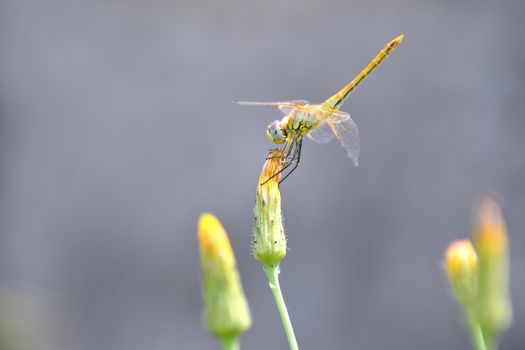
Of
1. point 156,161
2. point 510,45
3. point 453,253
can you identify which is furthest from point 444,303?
point 453,253

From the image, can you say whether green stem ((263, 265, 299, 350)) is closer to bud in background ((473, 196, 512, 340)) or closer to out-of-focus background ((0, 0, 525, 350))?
bud in background ((473, 196, 512, 340))

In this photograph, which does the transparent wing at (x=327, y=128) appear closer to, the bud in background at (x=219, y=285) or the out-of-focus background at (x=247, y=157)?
the bud in background at (x=219, y=285)

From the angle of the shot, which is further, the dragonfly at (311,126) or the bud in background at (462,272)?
the dragonfly at (311,126)

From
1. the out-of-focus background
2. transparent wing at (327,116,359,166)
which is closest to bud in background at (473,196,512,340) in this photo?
transparent wing at (327,116,359,166)

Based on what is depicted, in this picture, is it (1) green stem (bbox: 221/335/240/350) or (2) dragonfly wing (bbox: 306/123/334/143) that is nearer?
(1) green stem (bbox: 221/335/240/350)

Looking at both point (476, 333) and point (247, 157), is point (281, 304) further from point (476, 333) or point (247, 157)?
point (247, 157)

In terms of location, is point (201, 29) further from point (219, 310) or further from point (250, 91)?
point (219, 310)

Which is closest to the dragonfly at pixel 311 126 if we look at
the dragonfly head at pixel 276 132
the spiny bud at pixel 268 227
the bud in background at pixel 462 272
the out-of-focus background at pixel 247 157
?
the dragonfly head at pixel 276 132
